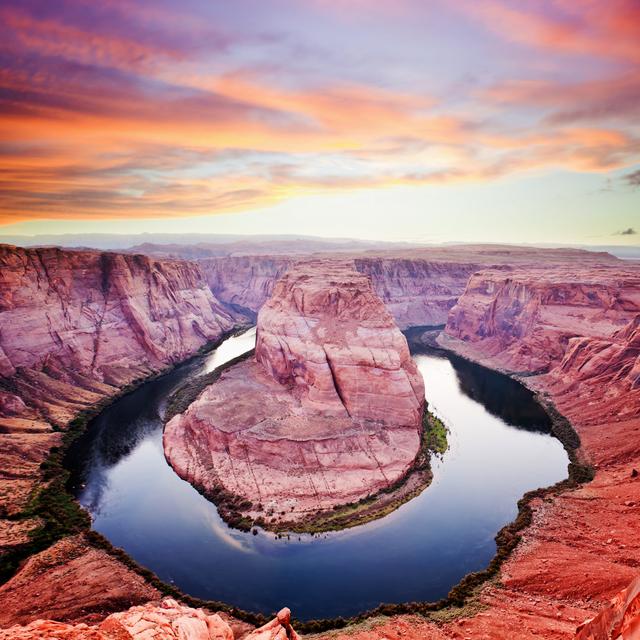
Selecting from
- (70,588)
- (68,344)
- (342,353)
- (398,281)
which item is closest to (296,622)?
(70,588)

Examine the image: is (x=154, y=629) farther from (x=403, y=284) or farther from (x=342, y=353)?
(x=403, y=284)

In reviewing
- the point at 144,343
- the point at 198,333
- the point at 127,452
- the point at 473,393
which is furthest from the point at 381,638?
the point at 198,333

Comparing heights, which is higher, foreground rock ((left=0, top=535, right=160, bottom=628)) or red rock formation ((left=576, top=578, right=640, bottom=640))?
red rock formation ((left=576, top=578, right=640, bottom=640))

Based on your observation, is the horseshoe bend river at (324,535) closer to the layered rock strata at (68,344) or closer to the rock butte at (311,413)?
the rock butte at (311,413)

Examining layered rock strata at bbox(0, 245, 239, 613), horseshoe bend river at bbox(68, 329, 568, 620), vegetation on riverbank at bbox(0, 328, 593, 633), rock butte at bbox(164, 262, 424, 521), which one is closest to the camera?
vegetation on riverbank at bbox(0, 328, 593, 633)

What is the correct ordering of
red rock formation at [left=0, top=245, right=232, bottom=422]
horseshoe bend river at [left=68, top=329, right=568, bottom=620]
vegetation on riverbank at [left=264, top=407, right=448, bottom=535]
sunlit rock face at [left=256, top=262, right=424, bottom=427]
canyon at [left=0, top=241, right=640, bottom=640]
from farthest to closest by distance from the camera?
red rock formation at [left=0, top=245, right=232, bottom=422] → sunlit rock face at [left=256, top=262, right=424, bottom=427] → vegetation on riverbank at [left=264, top=407, right=448, bottom=535] → horseshoe bend river at [left=68, top=329, right=568, bottom=620] → canyon at [left=0, top=241, right=640, bottom=640]

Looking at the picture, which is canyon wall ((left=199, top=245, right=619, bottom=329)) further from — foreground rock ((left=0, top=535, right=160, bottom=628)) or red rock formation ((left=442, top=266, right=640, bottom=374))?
foreground rock ((left=0, top=535, right=160, bottom=628))

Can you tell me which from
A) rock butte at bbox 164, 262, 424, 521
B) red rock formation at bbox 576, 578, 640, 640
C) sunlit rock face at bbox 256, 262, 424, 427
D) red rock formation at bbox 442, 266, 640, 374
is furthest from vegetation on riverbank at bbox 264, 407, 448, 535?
red rock formation at bbox 442, 266, 640, 374
